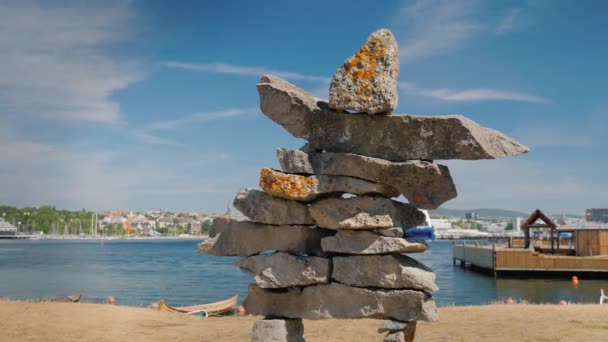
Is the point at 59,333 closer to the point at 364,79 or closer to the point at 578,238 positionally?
the point at 364,79

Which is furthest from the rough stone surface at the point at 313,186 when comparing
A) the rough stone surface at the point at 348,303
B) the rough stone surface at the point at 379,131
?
the rough stone surface at the point at 348,303

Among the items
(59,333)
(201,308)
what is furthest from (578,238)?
(59,333)

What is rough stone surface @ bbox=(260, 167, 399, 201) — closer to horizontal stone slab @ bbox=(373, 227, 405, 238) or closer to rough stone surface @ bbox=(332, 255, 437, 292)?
horizontal stone slab @ bbox=(373, 227, 405, 238)

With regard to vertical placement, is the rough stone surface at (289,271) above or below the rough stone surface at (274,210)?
below

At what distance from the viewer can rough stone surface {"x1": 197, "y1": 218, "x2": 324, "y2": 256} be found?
9602 mm

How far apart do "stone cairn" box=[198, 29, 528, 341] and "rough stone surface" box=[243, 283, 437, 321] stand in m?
0.02

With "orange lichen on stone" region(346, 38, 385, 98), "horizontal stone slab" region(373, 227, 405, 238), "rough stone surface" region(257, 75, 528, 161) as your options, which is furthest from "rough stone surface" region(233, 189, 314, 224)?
"orange lichen on stone" region(346, 38, 385, 98)

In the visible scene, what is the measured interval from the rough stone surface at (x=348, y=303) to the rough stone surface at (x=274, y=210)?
1.10 metres

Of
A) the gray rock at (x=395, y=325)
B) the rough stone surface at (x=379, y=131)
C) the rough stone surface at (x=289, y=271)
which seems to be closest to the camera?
the rough stone surface at (x=379, y=131)

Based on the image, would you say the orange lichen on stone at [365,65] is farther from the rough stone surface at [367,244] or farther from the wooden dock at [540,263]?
the wooden dock at [540,263]

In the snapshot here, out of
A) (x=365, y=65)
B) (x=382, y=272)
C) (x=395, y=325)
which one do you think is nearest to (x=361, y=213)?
(x=382, y=272)

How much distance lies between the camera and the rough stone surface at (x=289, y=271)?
30.5ft

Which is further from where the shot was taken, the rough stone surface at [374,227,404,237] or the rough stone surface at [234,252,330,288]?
the rough stone surface at [234,252,330,288]

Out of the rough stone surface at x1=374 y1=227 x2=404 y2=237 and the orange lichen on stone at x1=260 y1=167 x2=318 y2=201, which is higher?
the orange lichen on stone at x1=260 y1=167 x2=318 y2=201
